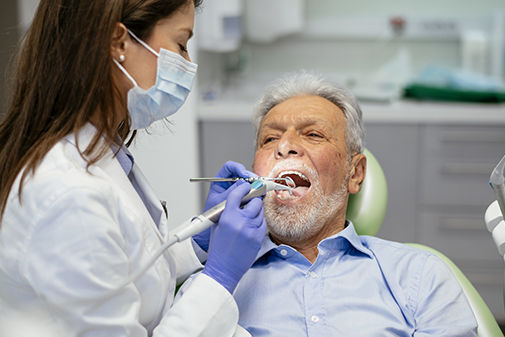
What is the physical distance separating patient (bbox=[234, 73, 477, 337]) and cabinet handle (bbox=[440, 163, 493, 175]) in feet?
4.13

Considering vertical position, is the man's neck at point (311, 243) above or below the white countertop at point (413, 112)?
below

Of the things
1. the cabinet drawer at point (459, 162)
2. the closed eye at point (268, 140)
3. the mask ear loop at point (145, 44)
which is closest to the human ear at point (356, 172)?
the closed eye at point (268, 140)

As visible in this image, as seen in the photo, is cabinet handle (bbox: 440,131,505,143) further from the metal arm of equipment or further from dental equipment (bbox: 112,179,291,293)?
the metal arm of equipment

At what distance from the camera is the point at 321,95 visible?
172 cm

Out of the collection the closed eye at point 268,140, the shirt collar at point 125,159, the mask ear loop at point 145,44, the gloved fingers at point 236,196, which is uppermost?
the mask ear loop at point 145,44

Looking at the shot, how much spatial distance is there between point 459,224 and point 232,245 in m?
1.95

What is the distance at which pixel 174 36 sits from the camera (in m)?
1.18

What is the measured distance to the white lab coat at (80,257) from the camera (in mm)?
978

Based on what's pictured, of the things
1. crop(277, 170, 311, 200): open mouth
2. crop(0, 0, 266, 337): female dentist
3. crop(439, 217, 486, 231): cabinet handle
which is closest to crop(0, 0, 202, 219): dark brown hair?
crop(0, 0, 266, 337): female dentist

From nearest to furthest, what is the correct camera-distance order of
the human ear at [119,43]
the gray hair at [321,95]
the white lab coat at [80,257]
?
the white lab coat at [80,257]
the human ear at [119,43]
the gray hair at [321,95]

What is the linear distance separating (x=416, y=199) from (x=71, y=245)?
221 centimetres

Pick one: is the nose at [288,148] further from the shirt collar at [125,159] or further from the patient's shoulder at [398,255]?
the shirt collar at [125,159]

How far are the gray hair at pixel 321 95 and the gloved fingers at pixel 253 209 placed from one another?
49 cm

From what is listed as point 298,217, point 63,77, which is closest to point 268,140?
point 298,217
